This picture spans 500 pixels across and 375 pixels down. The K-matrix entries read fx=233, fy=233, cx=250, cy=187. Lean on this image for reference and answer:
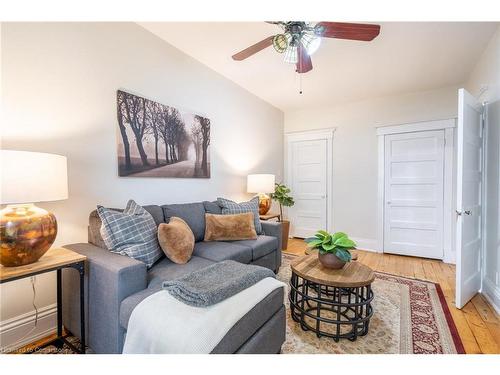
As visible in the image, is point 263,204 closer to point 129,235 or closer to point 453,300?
point 129,235

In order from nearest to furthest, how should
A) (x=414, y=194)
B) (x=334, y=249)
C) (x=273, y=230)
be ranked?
(x=334, y=249)
(x=273, y=230)
(x=414, y=194)

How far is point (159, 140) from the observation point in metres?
2.44

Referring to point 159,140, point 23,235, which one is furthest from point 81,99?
point 23,235

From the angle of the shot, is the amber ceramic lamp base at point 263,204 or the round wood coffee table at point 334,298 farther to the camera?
the amber ceramic lamp base at point 263,204

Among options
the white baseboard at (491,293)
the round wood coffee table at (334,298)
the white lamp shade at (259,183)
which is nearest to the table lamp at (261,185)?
the white lamp shade at (259,183)

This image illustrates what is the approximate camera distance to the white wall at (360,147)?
359 cm

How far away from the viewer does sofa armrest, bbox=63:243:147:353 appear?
130 centimetres

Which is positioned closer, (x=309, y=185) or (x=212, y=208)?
(x=212, y=208)

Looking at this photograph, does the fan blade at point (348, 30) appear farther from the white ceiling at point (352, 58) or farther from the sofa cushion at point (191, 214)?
the sofa cushion at point (191, 214)

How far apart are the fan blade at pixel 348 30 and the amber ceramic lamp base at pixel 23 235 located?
2.10 m

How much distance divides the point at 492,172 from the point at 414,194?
4.54ft

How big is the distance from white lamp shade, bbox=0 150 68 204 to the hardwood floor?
2.75m

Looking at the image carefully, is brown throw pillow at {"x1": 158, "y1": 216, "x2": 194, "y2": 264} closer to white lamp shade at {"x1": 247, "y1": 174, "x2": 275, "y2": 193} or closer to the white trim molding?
white lamp shade at {"x1": 247, "y1": 174, "x2": 275, "y2": 193}
